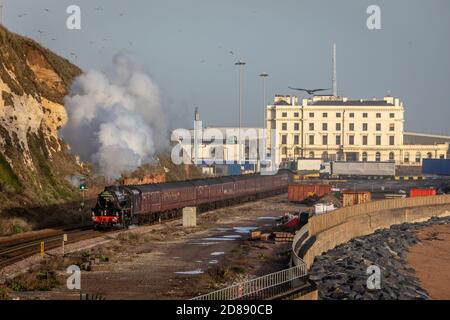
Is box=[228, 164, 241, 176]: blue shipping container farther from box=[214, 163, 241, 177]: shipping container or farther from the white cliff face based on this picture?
the white cliff face

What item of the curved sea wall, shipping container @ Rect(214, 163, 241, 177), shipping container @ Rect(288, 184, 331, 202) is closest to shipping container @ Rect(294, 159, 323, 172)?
shipping container @ Rect(214, 163, 241, 177)

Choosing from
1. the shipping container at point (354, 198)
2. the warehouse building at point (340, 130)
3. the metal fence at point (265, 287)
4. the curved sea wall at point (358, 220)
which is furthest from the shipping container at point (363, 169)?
the metal fence at point (265, 287)

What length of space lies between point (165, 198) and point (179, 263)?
68.9 feet

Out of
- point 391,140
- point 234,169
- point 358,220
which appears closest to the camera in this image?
point 358,220

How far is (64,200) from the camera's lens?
216 ft

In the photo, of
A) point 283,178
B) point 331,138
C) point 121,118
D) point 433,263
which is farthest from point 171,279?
point 331,138

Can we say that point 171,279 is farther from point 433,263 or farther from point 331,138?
point 331,138

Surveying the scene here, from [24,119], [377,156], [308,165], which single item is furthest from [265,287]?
[377,156]

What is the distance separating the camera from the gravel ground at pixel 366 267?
Answer: 36.1m

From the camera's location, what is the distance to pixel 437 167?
15488 cm

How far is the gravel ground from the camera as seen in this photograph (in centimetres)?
3609

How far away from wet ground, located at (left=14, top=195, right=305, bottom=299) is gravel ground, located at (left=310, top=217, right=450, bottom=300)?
282 cm

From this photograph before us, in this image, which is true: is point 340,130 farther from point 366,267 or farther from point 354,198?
point 366,267

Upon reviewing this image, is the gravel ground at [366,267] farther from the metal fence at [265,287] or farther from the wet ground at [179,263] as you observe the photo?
the metal fence at [265,287]
